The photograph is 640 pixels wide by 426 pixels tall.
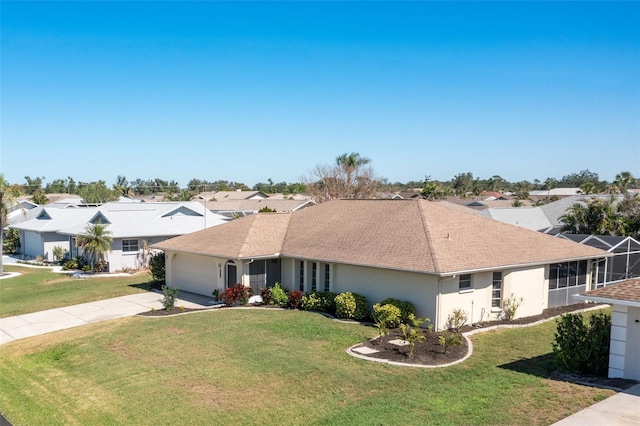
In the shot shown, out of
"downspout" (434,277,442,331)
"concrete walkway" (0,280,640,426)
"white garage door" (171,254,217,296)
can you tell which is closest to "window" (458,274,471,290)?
"downspout" (434,277,442,331)

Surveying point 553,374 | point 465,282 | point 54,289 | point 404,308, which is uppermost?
point 465,282

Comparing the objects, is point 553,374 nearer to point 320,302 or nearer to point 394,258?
point 394,258

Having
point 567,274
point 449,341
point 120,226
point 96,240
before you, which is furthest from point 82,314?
Answer: point 567,274

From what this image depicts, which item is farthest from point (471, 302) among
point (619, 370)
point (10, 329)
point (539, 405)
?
point (10, 329)

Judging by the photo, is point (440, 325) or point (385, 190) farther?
point (385, 190)

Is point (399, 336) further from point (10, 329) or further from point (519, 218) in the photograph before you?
point (519, 218)

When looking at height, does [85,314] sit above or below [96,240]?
below
